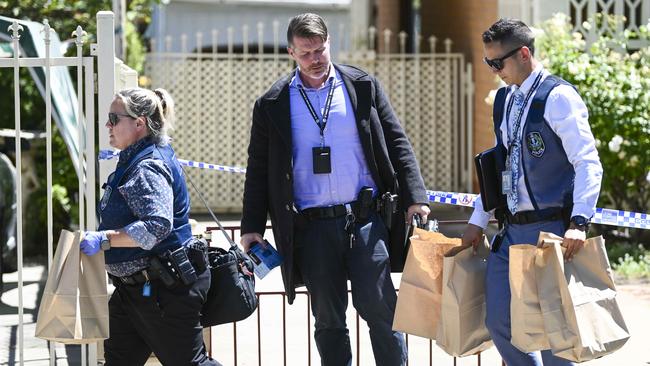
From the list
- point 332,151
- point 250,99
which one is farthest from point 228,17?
point 332,151

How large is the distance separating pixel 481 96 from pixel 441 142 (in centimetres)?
86

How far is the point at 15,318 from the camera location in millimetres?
8320

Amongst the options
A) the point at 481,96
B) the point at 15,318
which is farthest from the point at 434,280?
the point at 481,96

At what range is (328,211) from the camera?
204 inches

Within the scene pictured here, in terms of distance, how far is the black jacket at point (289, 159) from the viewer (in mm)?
5234

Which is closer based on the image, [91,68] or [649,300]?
[91,68]

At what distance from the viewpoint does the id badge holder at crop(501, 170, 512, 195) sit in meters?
4.80

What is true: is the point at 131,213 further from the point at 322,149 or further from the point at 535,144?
the point at 535,144

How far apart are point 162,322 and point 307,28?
1381 mm

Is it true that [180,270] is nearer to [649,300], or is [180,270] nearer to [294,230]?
[294,230]

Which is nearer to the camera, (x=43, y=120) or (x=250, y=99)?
(x=43, y=120)

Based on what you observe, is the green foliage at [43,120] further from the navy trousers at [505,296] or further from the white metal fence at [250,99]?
the navy trousers at [505,296]

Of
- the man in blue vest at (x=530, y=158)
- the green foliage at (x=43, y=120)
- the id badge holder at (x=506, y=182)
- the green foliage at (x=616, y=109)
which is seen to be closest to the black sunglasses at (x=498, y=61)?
the man in blue vest at (x=530, y=158)

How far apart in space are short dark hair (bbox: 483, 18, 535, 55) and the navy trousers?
0.73 meters
